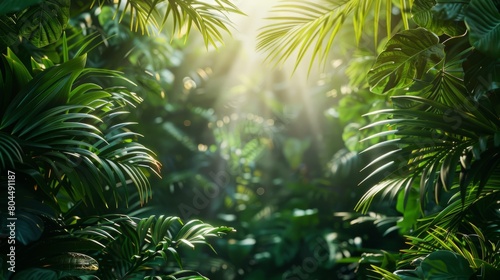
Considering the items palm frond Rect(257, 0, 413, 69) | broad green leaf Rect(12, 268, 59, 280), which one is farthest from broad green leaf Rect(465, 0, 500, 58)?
broad green leaf Rect(12, 268, 59, 280)

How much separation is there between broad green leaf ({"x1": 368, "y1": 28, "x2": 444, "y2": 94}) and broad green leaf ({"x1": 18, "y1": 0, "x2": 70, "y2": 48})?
3.74 feet

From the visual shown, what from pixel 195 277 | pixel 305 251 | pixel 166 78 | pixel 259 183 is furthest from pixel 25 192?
pixel 259 183

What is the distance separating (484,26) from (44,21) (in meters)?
1.47

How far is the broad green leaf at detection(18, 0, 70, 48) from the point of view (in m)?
2.09

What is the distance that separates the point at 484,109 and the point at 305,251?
142 inches

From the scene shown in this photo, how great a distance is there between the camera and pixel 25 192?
198 centimetres

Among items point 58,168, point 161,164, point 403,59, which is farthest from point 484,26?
point 58,168

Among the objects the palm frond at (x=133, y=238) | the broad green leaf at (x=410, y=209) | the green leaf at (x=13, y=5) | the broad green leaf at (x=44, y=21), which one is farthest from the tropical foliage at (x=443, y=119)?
the green leaf at (x=13, y=5)

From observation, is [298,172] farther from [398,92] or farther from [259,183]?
[398,92]

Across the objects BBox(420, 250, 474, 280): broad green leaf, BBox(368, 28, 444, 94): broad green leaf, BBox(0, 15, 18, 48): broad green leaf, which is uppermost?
BBox(0, 15, 18, 48): broad green leaf

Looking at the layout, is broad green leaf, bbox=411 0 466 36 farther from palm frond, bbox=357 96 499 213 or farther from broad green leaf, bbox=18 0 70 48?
broad green leaf, bbox=18 0 70 48

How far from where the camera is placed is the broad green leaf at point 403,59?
7.09 feet

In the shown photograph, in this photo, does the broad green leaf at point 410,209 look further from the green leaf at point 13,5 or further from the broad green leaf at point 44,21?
the green leaf at point 13,5

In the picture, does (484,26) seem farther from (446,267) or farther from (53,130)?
(53,130)
